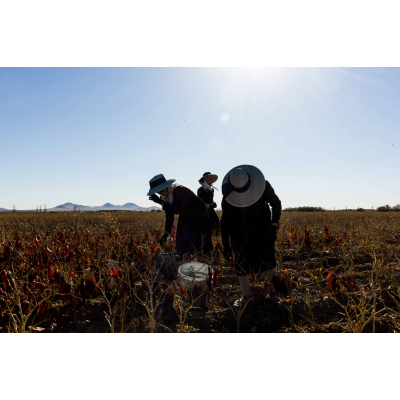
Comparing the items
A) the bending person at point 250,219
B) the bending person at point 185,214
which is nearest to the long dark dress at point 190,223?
the bending person at point 185,214

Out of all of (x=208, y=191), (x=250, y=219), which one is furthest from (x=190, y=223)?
(x=208, y=191)

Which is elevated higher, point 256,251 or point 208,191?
point 208,191

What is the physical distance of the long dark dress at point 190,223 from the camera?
11.9 feet

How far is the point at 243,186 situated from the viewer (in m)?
2.62

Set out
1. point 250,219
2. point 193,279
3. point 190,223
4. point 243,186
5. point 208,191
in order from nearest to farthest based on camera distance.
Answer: point 193,279
point 243,186
point 250,219
point 190,223
point 208,191

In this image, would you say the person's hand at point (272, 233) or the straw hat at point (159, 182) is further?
the straw hat at point (159, 182)

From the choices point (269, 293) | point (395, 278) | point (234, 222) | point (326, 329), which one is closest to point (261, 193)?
point (234, 222)

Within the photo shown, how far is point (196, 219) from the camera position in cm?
372

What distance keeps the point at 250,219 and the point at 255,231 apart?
0.14 metres

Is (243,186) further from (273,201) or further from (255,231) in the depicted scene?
(255,231)

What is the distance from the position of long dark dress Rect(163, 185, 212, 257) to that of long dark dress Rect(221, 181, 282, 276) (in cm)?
98

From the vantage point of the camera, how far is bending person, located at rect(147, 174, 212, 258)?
3.58 m

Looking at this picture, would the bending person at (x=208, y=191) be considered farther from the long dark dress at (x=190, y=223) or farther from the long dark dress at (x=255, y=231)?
the long dark dress at (x=255, y=231)
